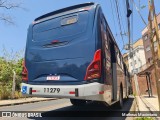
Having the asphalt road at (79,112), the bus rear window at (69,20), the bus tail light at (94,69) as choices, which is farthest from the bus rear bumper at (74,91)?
the bus rear window at (69,20)

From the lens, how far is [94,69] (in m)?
5.90

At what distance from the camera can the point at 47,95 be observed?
247 inches

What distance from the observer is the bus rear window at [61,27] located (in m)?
6.54

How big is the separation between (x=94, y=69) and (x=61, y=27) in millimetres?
1840

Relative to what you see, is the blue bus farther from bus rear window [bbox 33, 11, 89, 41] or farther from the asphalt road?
the asphalt road

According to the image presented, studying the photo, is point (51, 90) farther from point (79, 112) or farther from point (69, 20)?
point (79, 112)

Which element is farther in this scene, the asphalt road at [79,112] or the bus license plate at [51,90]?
the asphalt road at [79,112]

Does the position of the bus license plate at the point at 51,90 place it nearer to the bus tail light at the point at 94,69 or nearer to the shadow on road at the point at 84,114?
the bus tail light at the point at 94,69

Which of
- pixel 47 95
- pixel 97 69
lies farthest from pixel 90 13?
pixel 47 95

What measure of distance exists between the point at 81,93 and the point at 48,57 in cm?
157

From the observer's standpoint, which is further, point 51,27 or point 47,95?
point 51,27

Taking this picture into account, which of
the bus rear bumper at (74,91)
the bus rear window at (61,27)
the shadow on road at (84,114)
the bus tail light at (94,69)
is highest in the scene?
the bus rear window at (61,27)

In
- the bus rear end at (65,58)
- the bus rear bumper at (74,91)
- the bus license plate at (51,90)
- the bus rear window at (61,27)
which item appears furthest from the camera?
the bus rear window at (61,27)

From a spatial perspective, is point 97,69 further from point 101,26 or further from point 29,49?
point 29,49
